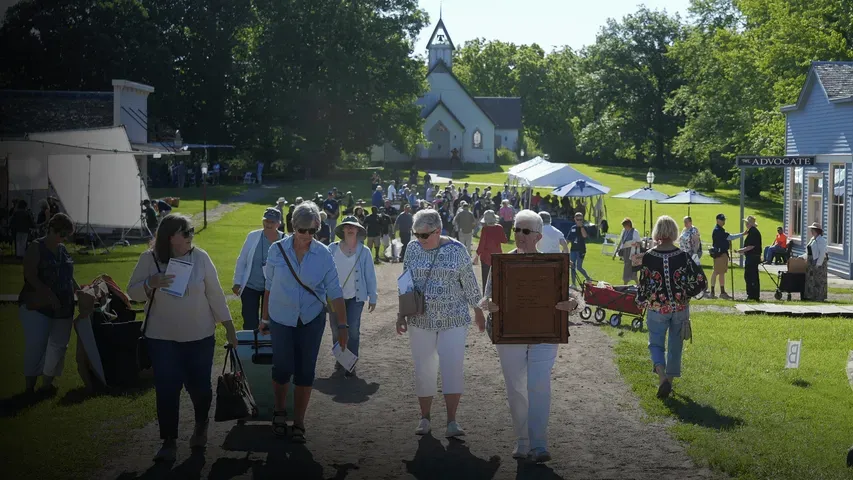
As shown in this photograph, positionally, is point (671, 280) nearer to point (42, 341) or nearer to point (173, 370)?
point (173, 370)

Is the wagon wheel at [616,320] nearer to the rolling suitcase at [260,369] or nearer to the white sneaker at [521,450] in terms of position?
the rolling suitcase at [260,369]

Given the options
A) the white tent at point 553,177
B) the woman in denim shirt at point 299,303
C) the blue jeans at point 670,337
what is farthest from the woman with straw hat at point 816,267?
the white tent at point 553,177

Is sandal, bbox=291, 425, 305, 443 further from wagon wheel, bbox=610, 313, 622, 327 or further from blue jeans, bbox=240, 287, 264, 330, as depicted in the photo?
wagon wheel, bbox=610, 313, 622, 327

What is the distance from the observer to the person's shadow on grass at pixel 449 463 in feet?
23.7

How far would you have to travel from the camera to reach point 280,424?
8.27 meters

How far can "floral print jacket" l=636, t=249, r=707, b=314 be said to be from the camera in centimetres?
972

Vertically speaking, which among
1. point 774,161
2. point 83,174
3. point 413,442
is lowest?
point 413,442

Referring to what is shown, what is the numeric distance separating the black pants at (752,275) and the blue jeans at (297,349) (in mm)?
14244

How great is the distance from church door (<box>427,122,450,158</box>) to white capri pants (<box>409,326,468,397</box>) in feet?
259

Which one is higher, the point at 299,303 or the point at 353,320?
the point at 299,303

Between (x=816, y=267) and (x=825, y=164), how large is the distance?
10288 mm

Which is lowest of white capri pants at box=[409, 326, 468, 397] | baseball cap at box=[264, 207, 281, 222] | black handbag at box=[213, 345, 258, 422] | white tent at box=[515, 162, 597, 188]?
black handbag at box=[213, 345, 258, 422]

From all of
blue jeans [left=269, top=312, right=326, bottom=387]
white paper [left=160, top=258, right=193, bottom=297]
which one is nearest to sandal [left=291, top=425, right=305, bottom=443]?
blue jeans [left=269, top=312, right=326, bottom=387]

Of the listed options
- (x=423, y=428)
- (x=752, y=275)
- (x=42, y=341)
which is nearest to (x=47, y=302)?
(x=42, y=341)
